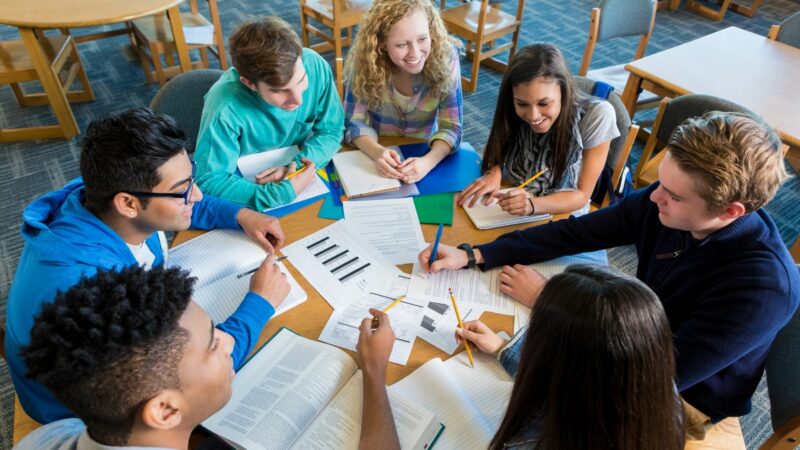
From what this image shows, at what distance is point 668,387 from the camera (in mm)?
781

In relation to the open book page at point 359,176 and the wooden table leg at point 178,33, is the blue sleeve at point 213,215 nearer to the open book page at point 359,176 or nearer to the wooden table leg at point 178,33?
the open book page at point 359,176

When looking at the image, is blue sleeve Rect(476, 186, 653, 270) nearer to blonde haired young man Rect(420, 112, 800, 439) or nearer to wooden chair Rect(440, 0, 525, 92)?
blonde haired young man Rect(420, 112, 800, 439)

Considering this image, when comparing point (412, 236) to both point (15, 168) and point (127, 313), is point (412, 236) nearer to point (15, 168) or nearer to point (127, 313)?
point (127, 313)

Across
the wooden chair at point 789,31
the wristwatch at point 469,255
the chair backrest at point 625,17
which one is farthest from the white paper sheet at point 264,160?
the wooden chair at point 789,31

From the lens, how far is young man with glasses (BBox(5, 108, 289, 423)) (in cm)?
103

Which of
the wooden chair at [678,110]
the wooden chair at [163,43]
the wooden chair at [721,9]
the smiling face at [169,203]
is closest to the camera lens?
the smiling face at [169,203]

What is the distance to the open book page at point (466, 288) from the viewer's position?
4.09 feet

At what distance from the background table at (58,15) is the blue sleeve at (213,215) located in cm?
183

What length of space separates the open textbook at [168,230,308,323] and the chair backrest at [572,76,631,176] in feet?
4.14

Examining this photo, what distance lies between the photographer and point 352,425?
976mm

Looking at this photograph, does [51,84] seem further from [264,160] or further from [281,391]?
[281,391]

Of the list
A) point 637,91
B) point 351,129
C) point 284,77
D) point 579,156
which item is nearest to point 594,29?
point 637,91

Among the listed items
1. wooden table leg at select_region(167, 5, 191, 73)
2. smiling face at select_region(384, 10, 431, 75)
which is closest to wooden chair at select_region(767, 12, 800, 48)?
smiling face at select_region(384, 10, 431, 75)

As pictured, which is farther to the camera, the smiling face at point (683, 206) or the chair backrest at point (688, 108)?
the chair backrest at point (688, 108)
